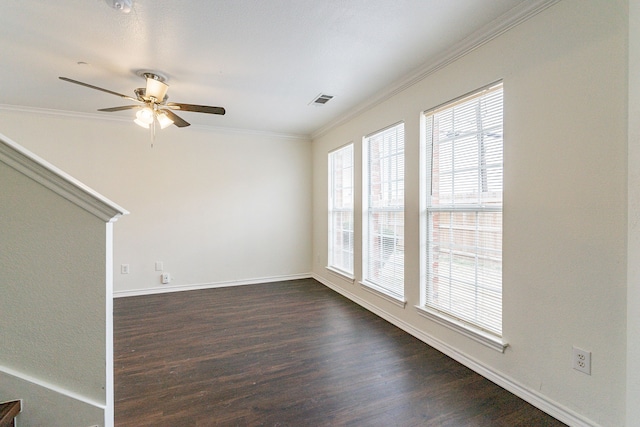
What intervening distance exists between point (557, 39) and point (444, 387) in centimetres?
238

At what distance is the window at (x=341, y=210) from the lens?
13.5 feet

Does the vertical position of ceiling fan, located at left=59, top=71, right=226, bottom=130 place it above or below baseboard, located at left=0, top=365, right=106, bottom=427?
above

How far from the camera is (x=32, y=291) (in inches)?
46.6

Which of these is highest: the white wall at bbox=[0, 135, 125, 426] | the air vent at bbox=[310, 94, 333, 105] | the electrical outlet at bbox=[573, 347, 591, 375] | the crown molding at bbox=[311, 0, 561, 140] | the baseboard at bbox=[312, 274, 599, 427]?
the air vent at bbox=[310, 94, 333, 105]

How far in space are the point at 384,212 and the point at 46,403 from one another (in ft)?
9.94

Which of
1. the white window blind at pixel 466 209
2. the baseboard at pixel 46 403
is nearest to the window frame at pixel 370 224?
the white window blind at pixel 466 209

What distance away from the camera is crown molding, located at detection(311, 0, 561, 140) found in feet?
5.93

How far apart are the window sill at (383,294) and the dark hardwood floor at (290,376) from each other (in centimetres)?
26

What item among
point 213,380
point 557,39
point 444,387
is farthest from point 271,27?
point 444,387

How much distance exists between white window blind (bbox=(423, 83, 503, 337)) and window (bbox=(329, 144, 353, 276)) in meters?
1.51

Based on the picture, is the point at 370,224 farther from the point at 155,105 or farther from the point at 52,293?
the point at 52,293

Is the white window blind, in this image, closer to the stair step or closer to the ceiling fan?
the ceiling fan

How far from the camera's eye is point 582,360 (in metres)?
1.58

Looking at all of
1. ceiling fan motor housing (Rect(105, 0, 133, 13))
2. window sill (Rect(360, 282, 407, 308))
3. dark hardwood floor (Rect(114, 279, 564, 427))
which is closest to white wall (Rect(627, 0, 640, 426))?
dark hardwood floor (Rect(114, 279, 564, 427))
